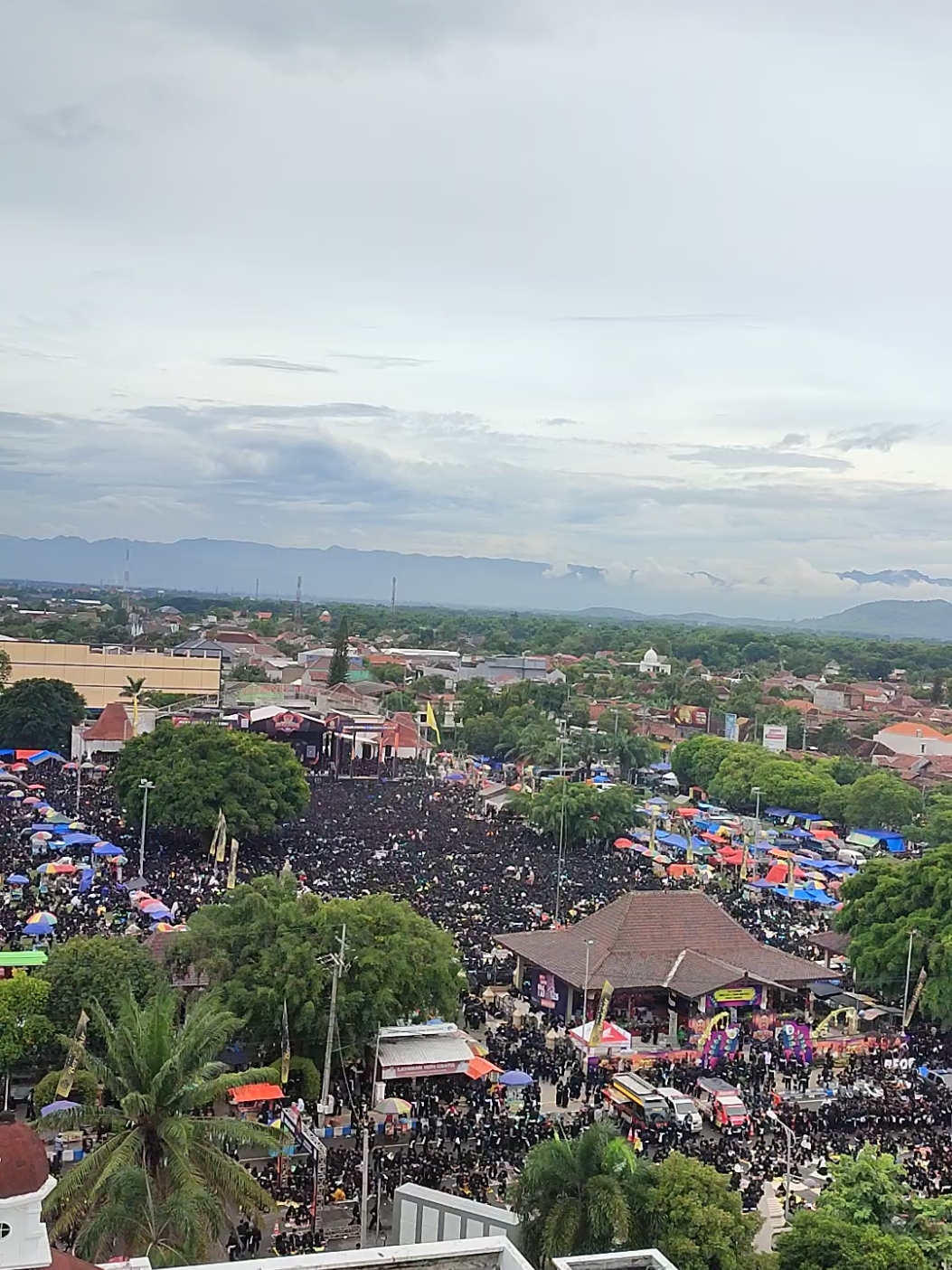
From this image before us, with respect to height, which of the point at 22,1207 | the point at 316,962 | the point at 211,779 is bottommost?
the point at 316,962

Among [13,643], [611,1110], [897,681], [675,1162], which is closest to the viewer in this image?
[675,1162]

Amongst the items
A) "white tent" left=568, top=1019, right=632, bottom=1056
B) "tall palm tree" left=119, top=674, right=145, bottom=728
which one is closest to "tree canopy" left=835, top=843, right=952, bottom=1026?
"white tent" left=568, top=1019, right=632, bottom=1056

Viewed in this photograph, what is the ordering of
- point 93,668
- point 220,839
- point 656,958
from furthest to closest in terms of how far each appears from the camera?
point 93,668
point 220,839
point 656,958

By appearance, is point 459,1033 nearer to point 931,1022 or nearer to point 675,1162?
point 675,1162

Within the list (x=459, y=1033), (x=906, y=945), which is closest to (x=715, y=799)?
(x=906, y=945)

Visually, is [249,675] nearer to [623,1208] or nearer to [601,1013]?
[601,1013]

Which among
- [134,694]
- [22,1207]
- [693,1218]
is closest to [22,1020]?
[693,1218]

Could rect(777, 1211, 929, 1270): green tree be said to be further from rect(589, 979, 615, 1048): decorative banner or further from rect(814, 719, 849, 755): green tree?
rect(814, 719, 849, 755): green tree

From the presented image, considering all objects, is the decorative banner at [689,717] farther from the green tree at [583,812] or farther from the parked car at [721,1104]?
the parked car at [721,1104]
